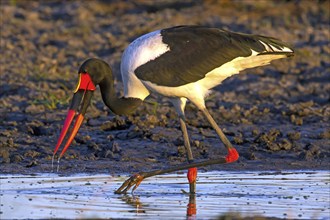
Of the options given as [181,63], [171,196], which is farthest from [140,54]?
[171,196]

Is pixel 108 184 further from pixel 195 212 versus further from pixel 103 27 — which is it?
pixel 103 27

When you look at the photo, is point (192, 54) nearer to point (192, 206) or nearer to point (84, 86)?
point (84, 86)

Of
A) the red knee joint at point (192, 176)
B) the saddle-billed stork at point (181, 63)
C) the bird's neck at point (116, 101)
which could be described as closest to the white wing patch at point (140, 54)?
the saddle-billed stork at point (181, 63)

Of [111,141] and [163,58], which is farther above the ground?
[163,58]

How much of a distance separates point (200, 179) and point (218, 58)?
1194 millimetres

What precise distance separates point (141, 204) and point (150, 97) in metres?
4.50

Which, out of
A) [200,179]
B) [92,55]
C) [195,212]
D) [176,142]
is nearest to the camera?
[195,212]

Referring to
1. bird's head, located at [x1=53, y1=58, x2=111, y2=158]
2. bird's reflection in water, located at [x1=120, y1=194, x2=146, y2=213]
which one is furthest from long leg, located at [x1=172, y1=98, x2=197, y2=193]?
bird's head, located at [x1=53, y1=58, x2=111, y2=158]

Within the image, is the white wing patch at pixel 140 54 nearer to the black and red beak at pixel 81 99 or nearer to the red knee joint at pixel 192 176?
the black and red beak at pixel 81 99

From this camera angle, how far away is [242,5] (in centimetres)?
1672

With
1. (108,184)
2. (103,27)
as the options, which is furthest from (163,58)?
(103,27)

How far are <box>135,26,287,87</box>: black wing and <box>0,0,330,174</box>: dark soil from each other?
4.14 ft

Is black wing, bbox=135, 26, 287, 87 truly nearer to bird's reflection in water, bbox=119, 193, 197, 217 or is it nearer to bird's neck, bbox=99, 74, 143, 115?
bird's neck, bbox=99, 74, 143, 115

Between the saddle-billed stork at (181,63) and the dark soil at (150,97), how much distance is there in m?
0.97
